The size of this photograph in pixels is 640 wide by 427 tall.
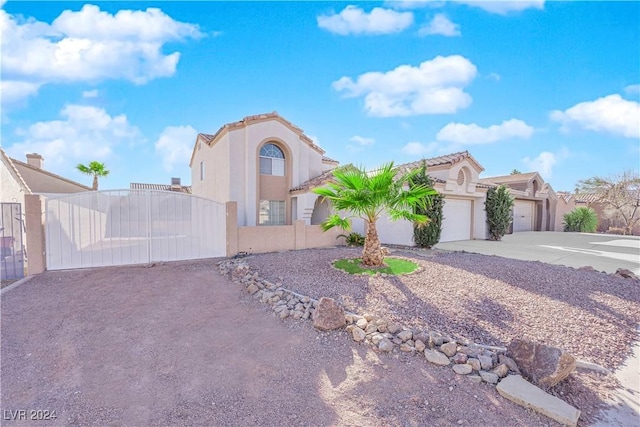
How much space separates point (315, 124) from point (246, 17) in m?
9.64

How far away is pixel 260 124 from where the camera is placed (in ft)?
57.4

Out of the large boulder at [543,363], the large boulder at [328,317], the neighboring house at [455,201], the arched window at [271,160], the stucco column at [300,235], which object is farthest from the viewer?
the arched window at [271,160]

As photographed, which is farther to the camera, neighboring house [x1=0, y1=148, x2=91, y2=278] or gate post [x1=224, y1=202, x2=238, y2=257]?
gate post [x1=224, y1=202, x2=238, y2=257]

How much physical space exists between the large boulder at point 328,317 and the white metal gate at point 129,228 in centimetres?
737

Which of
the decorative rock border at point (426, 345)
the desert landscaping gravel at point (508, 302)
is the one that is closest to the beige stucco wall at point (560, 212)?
the desert landscaping gravel at point (508, 302)

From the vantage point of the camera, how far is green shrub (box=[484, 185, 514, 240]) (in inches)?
748

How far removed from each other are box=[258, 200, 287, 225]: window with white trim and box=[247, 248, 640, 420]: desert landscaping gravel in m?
8.40

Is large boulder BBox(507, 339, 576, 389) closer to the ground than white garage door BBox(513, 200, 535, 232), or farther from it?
closer to the ground

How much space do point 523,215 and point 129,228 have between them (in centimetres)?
3115

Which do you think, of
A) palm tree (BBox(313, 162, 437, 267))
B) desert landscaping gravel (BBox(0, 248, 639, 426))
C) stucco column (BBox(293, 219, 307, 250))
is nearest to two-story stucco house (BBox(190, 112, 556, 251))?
stucco column (BBox(293, 219, 307, 250))

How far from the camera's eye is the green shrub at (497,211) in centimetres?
1900

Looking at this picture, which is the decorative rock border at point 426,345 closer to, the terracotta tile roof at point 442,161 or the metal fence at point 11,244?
the metal fence at point 11,244

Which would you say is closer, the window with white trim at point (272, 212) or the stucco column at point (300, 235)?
the stucco column at point (300, 235)

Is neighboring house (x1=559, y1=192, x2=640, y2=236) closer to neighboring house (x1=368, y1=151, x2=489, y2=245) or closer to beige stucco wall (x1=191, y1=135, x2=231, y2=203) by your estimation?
neighboring house (x1=368, y1=151, x2=489, y2=245)
